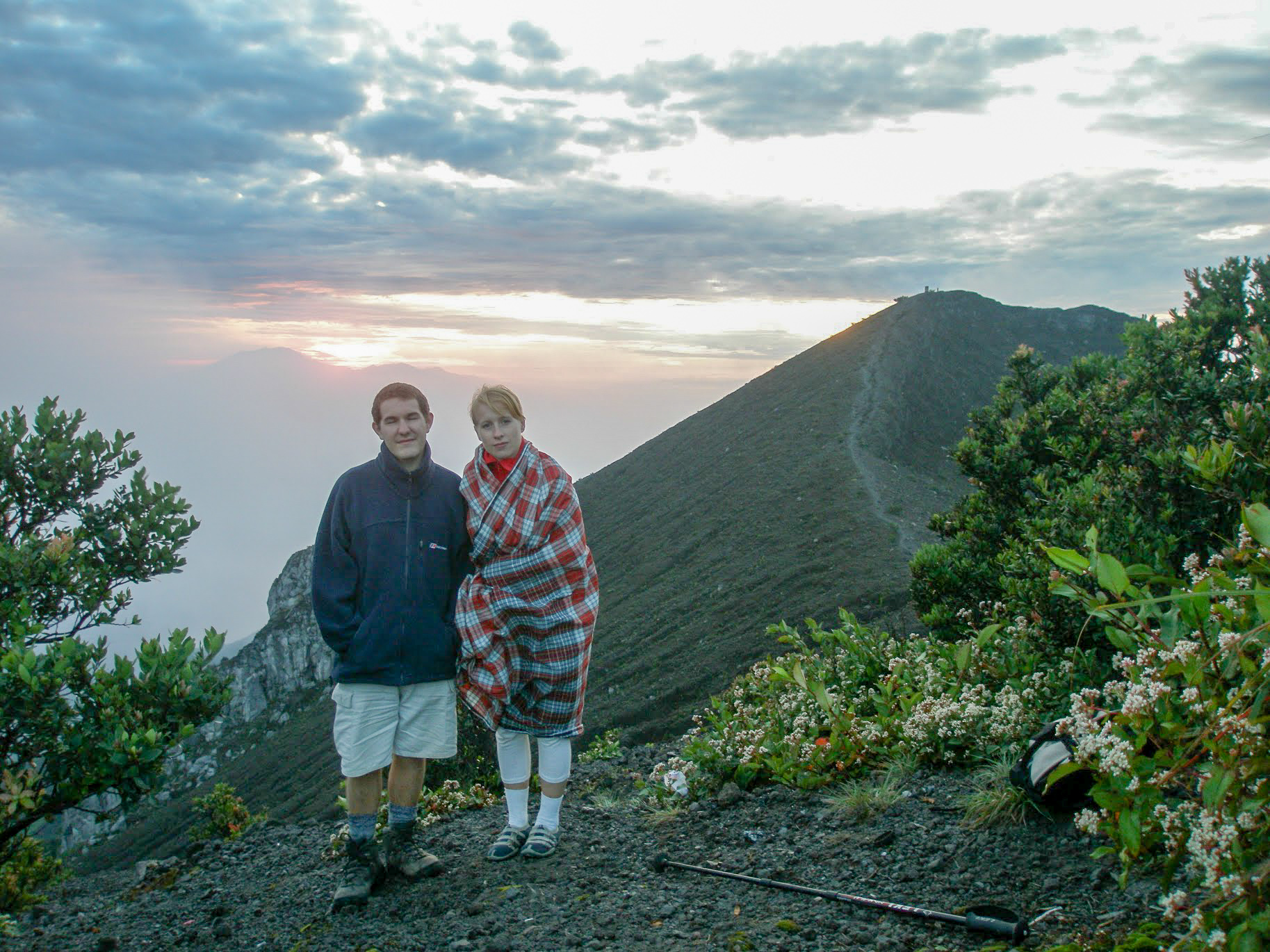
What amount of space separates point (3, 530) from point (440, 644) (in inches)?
90.4

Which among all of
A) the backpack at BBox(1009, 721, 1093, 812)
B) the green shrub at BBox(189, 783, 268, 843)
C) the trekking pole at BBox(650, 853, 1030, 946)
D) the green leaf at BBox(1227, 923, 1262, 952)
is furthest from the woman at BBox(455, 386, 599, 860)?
the green shrub at BBox(189, 783, 268, 843)

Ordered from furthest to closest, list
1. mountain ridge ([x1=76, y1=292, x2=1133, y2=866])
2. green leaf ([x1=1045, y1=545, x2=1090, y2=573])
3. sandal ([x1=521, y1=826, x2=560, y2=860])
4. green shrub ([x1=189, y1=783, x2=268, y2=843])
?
mountain ridge ([x1=76, y1=292, x2=1133, y2=866]), green shrub ([x1=189, y1=783, x2=268, y2=843]), sandal ([x1=521, y1=826, x2=560, y2=860]), green leaf ([x1=1045, y1=545, x2=1090, y2=573])

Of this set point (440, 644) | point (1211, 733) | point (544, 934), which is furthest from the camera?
point (440, 644)

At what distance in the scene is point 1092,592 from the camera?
4.22 m

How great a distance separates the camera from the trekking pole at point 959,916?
2871 mm

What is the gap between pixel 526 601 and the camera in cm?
415

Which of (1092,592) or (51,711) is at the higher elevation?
(1092,592)

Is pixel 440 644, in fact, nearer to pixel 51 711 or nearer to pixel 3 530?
pixel 51 711

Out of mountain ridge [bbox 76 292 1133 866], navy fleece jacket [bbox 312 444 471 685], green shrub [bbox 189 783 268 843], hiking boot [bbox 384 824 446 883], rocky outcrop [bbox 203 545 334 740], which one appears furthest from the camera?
rocky outcrop [bbox 203 545 334 740]

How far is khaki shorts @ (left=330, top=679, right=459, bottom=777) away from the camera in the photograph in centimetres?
395

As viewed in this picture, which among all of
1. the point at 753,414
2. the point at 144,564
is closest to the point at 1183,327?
the point at 144,564

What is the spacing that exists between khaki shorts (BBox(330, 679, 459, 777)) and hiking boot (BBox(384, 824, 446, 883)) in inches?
13.8

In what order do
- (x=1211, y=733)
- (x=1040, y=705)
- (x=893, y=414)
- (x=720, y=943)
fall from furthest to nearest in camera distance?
(x=893, y=414) → (x=1040, y=705) → (x=720, y=943) → (x=1211, y=733)

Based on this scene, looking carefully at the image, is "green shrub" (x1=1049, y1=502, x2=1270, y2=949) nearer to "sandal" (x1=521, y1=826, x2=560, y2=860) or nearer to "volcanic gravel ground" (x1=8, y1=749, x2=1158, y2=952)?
"volcanic gravel ground" (x1=8, y1=749, x2=1158, y2=952)
